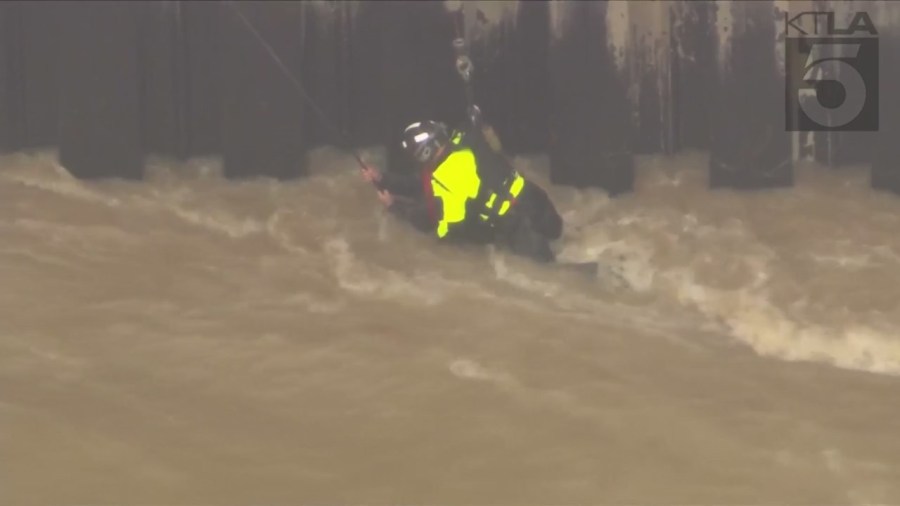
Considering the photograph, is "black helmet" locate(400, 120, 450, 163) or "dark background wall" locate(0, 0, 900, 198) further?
"dark background wall" locate(0, 0, 900, 198)

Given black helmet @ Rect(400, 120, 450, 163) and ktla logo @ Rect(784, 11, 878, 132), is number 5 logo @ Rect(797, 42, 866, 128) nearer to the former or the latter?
ktla logo @ Rect(784, 11, 878, 132)

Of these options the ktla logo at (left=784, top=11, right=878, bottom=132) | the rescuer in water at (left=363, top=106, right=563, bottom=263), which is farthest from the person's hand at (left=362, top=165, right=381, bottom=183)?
the ktla logo at (left=784, top=11, right=878, bottom=132)

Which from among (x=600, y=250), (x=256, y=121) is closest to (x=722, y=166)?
(x=600, y=250)

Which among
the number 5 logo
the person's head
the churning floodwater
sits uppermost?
the number 5 logo

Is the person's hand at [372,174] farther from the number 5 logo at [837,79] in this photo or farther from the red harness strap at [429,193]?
the number 5 logo at [837,79]

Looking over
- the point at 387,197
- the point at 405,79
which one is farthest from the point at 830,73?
the point at 387,197

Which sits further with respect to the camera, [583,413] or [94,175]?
[94,175]

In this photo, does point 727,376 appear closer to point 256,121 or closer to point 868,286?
point 868,286
